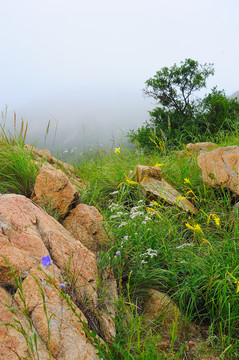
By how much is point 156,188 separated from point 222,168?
1051 millimetres

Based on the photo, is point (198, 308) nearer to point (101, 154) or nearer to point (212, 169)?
point (212, 169)

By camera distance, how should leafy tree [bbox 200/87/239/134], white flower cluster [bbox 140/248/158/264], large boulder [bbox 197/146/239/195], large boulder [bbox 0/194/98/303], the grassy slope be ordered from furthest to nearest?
leafy tree [bbox 200/87/239/134] → large boulder [bbox 197/146/239/195] → white flower cluster [bbox 140/248/158/264] → the grassy slope → large boulder [bbox 0/194/98/303]

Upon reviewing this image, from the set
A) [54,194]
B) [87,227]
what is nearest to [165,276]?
[87,227]

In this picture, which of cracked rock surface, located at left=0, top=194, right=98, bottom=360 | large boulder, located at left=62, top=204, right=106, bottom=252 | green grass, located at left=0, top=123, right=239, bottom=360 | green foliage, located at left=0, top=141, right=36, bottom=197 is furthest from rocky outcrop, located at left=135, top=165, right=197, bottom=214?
cracked rock surface, located at left=0, top=194, right=98, bottom=360

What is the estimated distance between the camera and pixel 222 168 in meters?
4.47

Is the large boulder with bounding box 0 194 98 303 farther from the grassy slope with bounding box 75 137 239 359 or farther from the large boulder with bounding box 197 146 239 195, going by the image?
the large boulder with bounding box 197 146 239 195

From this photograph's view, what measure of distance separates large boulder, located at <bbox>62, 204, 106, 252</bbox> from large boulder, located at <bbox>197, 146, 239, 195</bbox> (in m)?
1.95

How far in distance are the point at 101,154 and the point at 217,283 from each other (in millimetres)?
3699

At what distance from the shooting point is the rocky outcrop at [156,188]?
13.1ft

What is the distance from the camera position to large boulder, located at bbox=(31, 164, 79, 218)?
3.42 m

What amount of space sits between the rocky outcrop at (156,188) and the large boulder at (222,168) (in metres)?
0.55

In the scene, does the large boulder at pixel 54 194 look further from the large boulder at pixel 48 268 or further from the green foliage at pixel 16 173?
the large boulder at pixel 48 268

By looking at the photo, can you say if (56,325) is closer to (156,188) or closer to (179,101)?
(156,188)

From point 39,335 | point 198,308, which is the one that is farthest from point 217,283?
point 39,335
